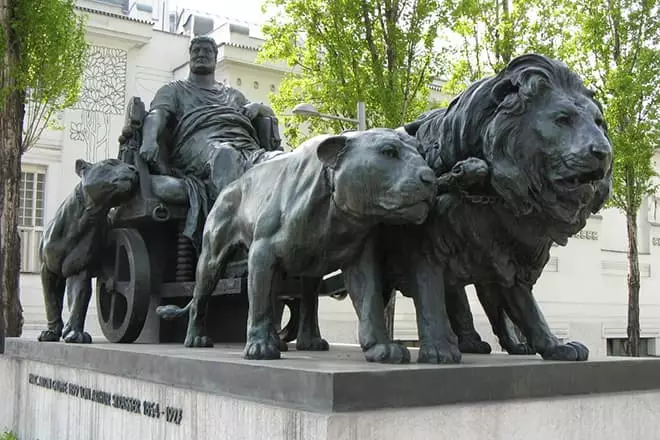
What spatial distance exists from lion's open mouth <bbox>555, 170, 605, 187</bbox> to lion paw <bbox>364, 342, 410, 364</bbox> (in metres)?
1.07

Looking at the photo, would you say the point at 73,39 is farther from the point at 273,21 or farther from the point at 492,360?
the point at 492,360

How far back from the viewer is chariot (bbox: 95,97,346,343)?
6832 mm

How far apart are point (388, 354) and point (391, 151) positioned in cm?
96

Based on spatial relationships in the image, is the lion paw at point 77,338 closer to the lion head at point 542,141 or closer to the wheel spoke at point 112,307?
the wheel spoke at point 112,307

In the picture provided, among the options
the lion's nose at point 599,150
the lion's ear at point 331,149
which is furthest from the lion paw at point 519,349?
the lion's ear at point 331,149

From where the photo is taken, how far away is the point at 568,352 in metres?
4.48

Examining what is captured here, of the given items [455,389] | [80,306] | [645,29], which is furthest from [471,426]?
[645,29]

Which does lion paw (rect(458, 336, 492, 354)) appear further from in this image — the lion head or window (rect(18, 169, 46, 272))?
window (rect(18, 169, 46, 272))

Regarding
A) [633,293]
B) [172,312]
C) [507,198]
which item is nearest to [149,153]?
[172,312]

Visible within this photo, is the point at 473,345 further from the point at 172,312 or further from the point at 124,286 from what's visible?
the point at 124,286

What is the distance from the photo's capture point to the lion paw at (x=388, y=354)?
4148 mm

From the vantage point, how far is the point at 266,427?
3834 mm

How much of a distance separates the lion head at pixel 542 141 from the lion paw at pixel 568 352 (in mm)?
598

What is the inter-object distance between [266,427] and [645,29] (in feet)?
47.9
